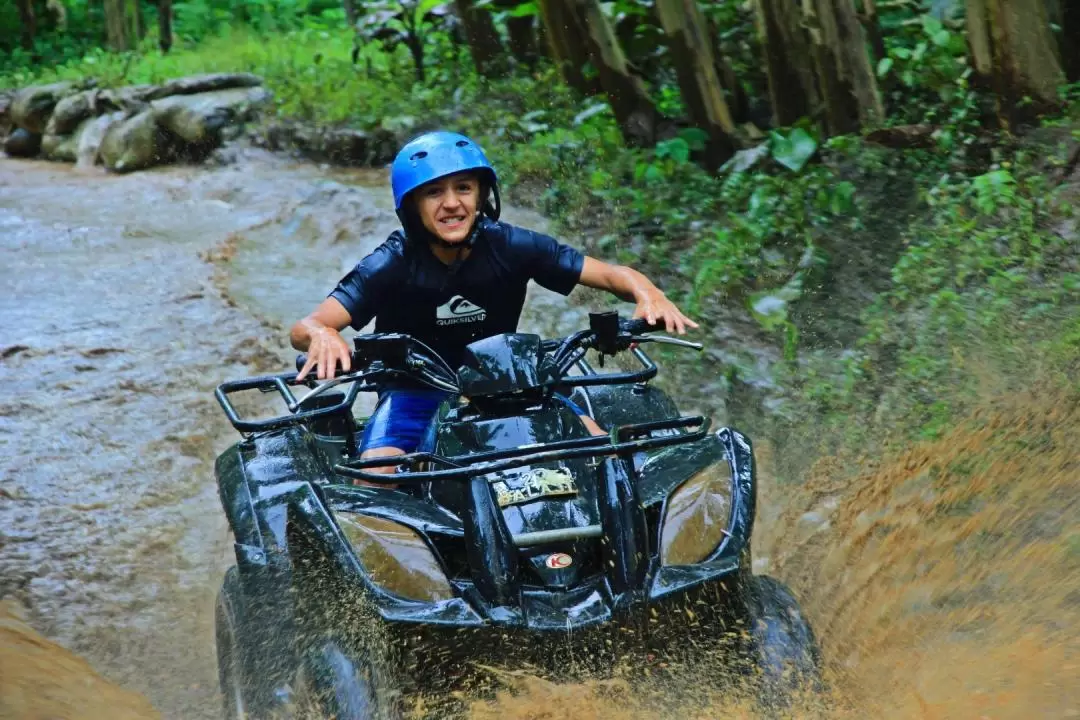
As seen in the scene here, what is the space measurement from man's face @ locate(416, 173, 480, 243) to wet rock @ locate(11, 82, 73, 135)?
17141mm

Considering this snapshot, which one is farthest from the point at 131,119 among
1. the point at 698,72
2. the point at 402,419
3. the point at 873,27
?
the point at 402,419

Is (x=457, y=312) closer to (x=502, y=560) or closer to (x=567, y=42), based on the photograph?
(x=502, y=560)

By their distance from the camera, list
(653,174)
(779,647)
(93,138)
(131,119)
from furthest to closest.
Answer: (93,138) → (131,119) → (653,174) → (779,647)

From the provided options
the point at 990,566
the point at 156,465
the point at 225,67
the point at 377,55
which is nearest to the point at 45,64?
the point at 225,67

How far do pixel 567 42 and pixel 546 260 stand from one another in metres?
6.72

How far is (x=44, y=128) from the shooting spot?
19.6m

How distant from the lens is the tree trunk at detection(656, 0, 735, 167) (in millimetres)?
9172

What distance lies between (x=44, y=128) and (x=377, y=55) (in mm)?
5944

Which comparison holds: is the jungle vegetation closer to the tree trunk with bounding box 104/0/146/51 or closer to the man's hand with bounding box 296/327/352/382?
the man's hand with bounding box 296/327/352/382

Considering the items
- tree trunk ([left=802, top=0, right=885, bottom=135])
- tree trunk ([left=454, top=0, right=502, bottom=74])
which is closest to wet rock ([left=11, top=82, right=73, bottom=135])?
tree trunk ([left=454, top=0, right=502, bottom=74])

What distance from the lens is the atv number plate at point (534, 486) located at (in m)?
3.43

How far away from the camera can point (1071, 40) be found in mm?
8023

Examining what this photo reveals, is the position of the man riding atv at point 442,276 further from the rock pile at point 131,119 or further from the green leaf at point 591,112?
the rock pile at point 131,119

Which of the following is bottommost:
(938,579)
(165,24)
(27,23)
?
(938,579)
